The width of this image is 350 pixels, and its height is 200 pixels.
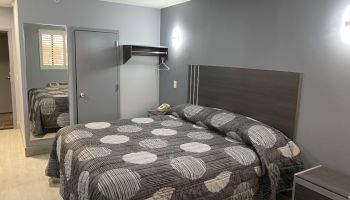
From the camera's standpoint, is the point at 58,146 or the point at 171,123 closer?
the point at 58,146

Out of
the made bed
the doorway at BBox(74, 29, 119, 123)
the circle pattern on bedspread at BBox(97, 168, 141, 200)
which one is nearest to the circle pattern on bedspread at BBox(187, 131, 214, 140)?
the made bed

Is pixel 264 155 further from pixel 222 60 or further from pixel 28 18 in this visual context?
pixel 28 18

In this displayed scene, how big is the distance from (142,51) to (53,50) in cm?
132

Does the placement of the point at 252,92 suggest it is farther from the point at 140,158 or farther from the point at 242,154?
the point at 140,158

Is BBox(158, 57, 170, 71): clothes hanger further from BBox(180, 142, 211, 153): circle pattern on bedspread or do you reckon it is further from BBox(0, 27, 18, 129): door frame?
BBox(0, 27, 18, 129): door frame

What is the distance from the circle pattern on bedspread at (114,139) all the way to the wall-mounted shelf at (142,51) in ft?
5.91

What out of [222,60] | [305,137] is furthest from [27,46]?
[305,137]

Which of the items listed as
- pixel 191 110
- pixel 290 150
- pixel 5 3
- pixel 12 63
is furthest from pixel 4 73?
pixel 290 150

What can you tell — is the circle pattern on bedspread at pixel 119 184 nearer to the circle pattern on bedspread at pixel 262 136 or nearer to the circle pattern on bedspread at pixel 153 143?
the circle pattern on bedspread at pixel 153 143

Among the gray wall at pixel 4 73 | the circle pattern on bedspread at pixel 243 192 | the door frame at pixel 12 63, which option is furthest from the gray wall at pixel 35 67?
the gray wall at pixel 4 73

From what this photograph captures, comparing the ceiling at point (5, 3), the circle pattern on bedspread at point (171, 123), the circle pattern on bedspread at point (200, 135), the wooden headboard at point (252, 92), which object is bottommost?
the circle pattern on bedspread at point (200, 135)

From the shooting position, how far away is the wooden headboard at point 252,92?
8.61ft

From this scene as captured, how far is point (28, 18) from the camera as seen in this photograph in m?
3.61

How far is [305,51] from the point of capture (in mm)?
2490
